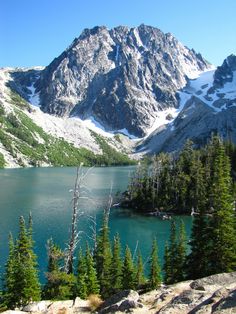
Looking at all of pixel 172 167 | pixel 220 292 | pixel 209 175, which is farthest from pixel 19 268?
pixel 172 167

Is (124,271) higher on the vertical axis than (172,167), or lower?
lower

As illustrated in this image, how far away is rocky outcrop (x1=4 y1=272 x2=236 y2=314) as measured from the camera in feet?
57.9

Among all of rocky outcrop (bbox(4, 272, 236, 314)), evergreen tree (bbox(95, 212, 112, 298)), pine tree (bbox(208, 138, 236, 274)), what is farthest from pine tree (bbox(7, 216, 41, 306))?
pine tree (bbox(208, 138, 236, 274))

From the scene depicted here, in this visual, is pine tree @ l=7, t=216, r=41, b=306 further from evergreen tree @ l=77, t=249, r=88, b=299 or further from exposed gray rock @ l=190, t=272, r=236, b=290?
exposed gray rock @ l=190, t=272, r=236, b=290

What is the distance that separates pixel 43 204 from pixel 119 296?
120910 millimetres

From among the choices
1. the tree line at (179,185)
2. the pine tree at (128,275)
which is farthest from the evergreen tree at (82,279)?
the tree line at (179,185)

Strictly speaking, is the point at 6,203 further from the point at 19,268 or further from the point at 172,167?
the point at 19,268

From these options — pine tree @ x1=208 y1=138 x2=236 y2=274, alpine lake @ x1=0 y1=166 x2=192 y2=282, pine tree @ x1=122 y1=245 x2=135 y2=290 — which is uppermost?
pine tree @ x1=208 y1=138 x2=236 y2=274

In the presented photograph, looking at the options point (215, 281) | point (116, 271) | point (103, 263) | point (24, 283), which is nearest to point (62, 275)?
point (24, 283)

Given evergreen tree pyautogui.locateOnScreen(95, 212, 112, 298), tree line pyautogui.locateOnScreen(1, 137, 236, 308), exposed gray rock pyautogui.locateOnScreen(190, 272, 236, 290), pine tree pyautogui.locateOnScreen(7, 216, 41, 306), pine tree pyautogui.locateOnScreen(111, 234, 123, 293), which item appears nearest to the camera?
exposed gray rock pyautogui.locateOnScreen(190, 272, 236, 290)

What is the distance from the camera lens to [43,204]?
143 meters

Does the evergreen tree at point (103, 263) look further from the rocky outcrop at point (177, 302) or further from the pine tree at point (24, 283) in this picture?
the rocky outcrop at point (177, 302)

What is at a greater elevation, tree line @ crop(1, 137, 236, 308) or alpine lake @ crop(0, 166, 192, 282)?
tree line @ crop(1, 137, 236, 308)

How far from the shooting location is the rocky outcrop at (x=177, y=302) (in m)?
17.7
